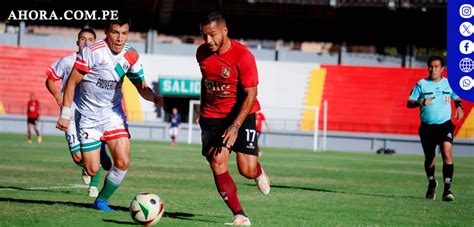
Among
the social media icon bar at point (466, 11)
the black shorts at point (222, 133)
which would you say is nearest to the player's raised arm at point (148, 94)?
the black shorts at point (222, 133)

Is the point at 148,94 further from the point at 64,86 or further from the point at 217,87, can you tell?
the point at 64,86

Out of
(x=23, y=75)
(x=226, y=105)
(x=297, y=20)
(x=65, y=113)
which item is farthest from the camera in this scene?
(x=297, y=20)

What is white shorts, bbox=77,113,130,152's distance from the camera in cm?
1079

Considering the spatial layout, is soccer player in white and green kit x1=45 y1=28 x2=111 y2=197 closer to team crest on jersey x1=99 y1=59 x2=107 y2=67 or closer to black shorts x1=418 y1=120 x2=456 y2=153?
team crest on jersey x1=99 y1=59 x2=107 y2=67

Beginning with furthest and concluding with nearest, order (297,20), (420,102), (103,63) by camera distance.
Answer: (297,20) → (420,102) → (103,63)

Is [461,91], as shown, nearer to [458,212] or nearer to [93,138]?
[458,212]

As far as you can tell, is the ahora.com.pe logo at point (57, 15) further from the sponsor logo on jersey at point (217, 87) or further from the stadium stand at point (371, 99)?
the sponsor logo on jersey at point (217, 87)

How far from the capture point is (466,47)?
15.6 metres

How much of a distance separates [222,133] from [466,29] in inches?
289

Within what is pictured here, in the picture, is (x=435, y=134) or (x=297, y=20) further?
(x=297, y=20)

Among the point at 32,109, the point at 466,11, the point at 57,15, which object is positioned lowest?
the point at 32,109

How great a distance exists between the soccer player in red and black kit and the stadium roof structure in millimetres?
46861

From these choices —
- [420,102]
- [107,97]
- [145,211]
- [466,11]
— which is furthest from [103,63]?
[466,11]

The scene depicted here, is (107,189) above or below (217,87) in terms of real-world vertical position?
below
